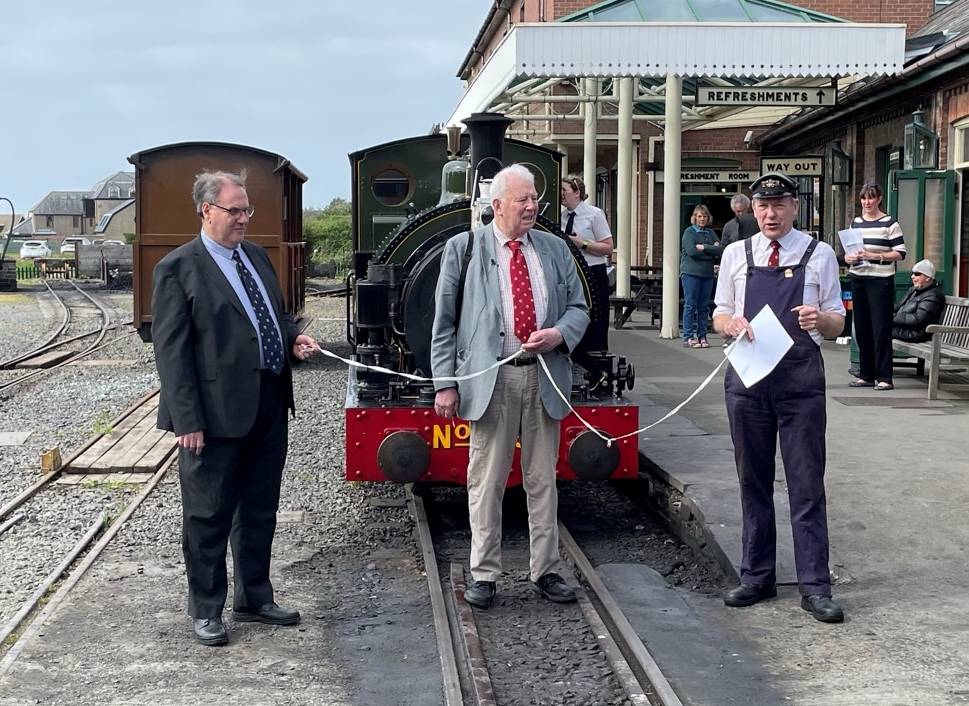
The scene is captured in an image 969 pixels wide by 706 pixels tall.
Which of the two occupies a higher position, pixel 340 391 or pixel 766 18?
pixel 766 18

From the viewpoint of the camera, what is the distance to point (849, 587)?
554 cm

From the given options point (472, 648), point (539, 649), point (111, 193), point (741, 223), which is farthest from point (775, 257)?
point (111, 193)

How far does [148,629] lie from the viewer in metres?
5.09

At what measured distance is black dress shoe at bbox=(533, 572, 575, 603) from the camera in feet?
17.8

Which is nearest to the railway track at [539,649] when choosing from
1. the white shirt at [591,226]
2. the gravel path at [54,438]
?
the gravel path at [54,438]

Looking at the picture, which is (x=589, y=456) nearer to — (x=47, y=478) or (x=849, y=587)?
(x=849, y=587)

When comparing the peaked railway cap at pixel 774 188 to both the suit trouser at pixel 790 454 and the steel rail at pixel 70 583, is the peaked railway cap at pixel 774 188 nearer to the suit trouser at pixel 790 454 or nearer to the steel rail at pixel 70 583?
the suit trouser at pixel 790 454

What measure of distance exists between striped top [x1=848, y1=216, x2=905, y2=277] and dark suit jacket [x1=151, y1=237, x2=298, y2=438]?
6.97 meters

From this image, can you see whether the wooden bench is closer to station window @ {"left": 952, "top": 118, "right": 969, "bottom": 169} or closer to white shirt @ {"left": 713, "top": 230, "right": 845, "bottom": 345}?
station window @ {"left": 952, "top": 118, "right": 969, "bottom": 169}

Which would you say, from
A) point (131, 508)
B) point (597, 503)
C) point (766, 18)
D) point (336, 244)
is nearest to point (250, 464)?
point (131, 508)

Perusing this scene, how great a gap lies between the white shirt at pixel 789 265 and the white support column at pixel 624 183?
1231 cm

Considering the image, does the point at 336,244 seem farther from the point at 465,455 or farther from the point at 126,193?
the point at 126,193

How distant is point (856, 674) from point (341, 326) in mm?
18645

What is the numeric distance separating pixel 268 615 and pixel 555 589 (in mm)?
1232
